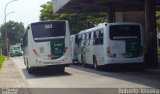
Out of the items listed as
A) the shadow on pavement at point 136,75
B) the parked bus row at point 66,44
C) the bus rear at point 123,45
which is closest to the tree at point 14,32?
the shadow on pavement at point 136,75

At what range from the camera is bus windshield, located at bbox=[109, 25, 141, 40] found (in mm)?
24859

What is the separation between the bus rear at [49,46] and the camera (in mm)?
24516

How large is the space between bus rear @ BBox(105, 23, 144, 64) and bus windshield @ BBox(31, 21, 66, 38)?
2.70m

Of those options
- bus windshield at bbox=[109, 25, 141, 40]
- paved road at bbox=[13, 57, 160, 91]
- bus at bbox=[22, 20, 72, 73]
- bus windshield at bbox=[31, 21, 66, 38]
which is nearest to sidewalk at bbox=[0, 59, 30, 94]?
paved road at bbox=[13, 57, 160, 91]

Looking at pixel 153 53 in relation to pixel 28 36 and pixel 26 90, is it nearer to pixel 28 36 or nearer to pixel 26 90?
pixel 28 36

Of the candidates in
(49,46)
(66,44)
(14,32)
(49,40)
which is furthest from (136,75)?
(14,32)

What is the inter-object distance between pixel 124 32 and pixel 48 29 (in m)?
4.26

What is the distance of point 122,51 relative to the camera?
2478 centimetres

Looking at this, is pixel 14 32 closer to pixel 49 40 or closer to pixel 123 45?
pixel 49 40

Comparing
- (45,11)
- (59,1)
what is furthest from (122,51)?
(45,11)

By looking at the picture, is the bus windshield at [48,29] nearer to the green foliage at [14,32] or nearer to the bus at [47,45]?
the bus at [47,45]

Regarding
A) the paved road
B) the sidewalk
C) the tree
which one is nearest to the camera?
the sidewalk

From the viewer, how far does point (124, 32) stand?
82.0 ft

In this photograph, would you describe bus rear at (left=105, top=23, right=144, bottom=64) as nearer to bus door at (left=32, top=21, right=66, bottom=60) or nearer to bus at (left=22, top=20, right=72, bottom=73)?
bus at (left=22, top=20, right=72, bottom=73)
